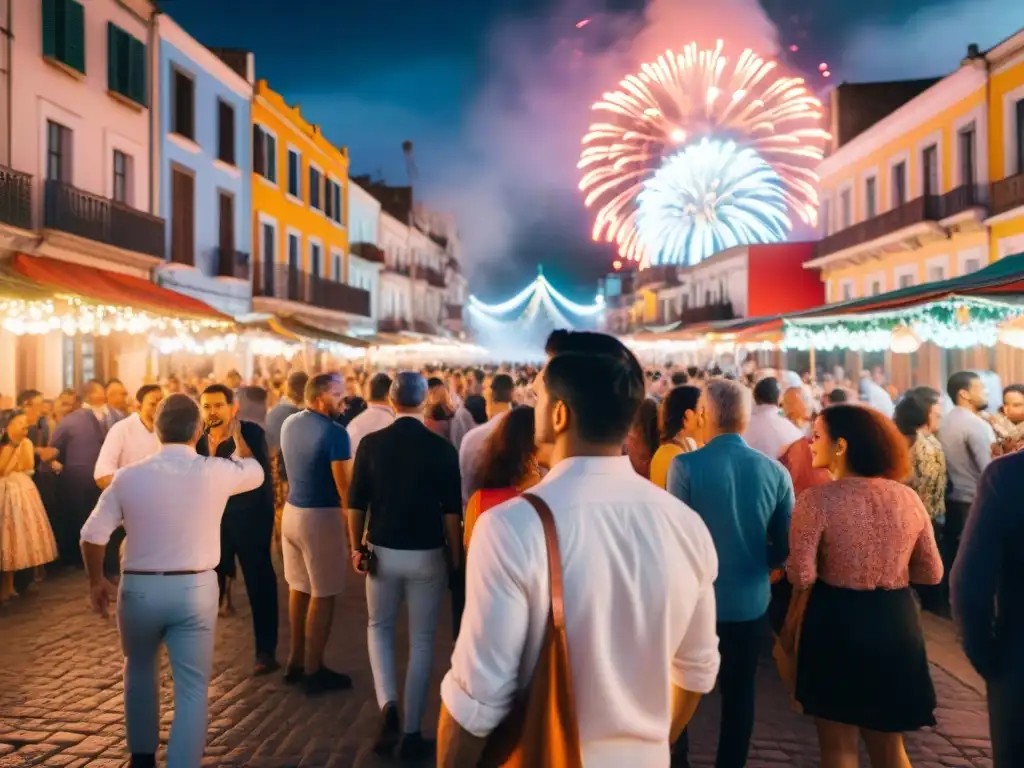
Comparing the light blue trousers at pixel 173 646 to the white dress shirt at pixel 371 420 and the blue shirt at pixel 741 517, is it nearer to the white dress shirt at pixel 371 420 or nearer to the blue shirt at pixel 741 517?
the blue shirt at pixel 741 517

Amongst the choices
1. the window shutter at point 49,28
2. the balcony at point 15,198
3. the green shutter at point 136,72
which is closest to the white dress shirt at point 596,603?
the balcony at point 15,198

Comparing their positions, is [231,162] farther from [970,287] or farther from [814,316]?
[970,287]

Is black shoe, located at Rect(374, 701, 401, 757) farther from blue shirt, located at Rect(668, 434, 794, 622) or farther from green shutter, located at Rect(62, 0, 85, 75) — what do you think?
green shutter, located at Rect(62, 0, 85, 75)

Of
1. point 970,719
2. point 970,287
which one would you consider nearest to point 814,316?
point 970,287

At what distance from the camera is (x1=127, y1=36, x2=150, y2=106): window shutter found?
64.2 feet

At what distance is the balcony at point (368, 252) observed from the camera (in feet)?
129

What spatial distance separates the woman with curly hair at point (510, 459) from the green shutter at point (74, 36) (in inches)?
631

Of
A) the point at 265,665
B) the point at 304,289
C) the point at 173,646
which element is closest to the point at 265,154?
the point at 304,289

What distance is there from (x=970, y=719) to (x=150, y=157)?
20.1 meters

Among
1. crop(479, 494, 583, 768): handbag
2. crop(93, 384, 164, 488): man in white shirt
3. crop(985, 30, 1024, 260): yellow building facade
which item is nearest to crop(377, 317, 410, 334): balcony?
crop(985, 30, 1024, 260): yellow building facade

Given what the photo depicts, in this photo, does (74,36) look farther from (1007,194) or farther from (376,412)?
(1007,194)

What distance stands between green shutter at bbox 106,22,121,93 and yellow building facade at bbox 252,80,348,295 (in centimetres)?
804

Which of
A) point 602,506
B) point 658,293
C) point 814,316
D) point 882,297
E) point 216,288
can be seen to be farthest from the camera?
point 658,293

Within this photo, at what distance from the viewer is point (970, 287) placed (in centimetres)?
879
